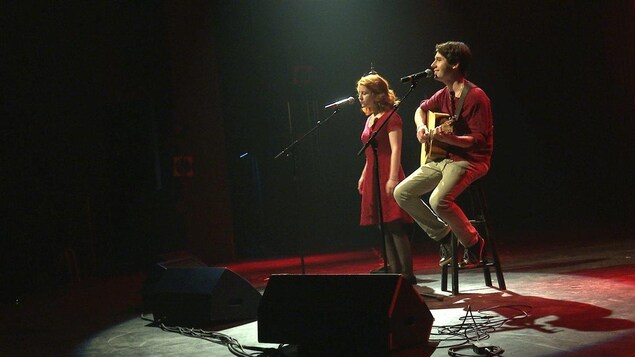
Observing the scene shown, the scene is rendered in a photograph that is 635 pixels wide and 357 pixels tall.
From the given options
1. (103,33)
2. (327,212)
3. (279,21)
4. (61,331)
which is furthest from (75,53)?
(61,331)

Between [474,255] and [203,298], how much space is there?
179cm

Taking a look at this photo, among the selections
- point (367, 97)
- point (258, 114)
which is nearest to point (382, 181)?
point (367, 97)

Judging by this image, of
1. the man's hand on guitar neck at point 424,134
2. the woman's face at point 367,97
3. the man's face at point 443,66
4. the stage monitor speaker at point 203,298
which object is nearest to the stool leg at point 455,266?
the man's hand on guitar neck at point 424,134

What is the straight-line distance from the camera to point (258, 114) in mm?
9281

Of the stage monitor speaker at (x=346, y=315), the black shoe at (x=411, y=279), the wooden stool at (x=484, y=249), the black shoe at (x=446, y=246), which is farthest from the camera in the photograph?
the black shoe at (x=411, y=279)

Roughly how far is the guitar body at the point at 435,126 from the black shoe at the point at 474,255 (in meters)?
0.62

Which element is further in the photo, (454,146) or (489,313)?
(454,146)

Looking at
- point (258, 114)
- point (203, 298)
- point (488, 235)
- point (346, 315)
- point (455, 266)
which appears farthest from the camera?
point (258, 114)

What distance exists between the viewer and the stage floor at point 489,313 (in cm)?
325

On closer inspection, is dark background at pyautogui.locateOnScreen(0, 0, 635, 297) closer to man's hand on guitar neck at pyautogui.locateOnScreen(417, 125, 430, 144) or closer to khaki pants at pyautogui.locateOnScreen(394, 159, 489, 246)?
khaki pants at pyautogui.locateOnScreen(394, 159, 489, 246)

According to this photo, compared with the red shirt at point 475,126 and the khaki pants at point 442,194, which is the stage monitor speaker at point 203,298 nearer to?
the khaki pants at point 442,194

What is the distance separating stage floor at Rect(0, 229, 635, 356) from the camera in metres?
3.25

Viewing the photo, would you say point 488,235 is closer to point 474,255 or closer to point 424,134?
point 474,255

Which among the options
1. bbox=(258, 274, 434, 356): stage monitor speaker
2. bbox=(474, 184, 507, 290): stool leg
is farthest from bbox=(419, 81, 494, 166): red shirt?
bbox=(258, 274, 434, 356): stage monitor speaker
